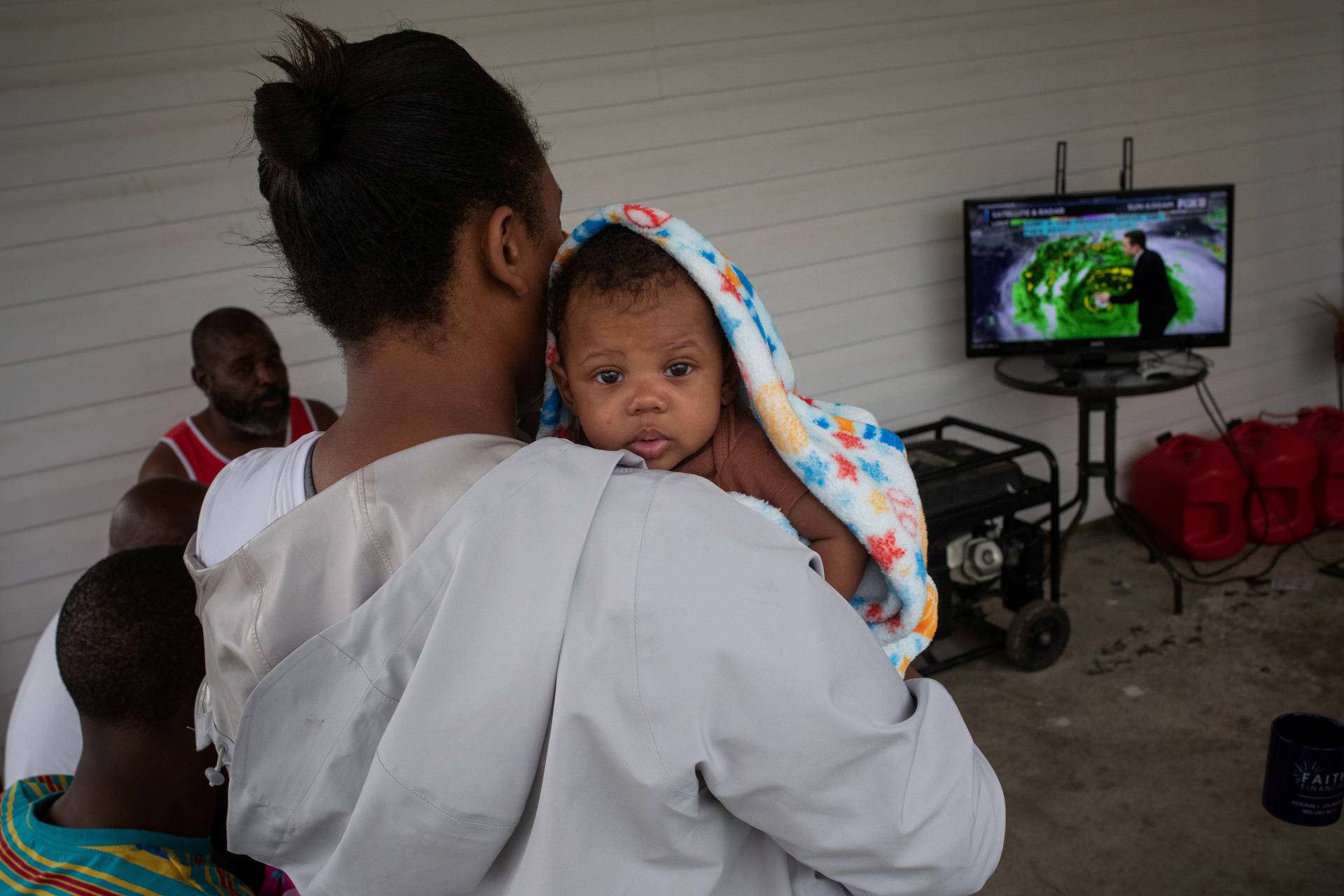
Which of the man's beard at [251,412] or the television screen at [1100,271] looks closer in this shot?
the man's beard at [251,412]

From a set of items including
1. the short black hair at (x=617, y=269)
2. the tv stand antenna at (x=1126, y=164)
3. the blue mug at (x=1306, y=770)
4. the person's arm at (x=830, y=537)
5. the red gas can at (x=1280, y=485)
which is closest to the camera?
the short black hair at (x=617, y=269)

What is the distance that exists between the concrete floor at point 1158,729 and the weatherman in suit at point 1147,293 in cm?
116

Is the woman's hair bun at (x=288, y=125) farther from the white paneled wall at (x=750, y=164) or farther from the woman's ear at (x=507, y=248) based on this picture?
the white paneled wall at (x=750, y=164)

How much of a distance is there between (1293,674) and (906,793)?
142 inches

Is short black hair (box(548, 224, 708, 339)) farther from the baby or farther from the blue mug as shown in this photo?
the blue mug

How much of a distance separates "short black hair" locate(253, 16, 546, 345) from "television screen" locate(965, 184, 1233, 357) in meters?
3.71

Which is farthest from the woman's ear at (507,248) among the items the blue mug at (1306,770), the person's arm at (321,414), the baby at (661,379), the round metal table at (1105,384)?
the round metal table at (1105,384)

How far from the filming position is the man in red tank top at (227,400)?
344 cm

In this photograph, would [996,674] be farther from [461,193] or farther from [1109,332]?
[461,193]

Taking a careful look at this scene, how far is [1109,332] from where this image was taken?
14.8 ft

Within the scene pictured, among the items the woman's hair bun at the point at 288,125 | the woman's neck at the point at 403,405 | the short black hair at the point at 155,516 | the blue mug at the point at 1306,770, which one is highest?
the woman's hair bun at the point at 288,125

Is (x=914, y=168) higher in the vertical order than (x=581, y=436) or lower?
higher

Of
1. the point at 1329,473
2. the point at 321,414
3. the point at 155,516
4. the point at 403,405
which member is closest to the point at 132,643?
the point at 155,516

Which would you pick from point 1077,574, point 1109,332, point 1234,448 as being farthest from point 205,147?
point 1234,448
